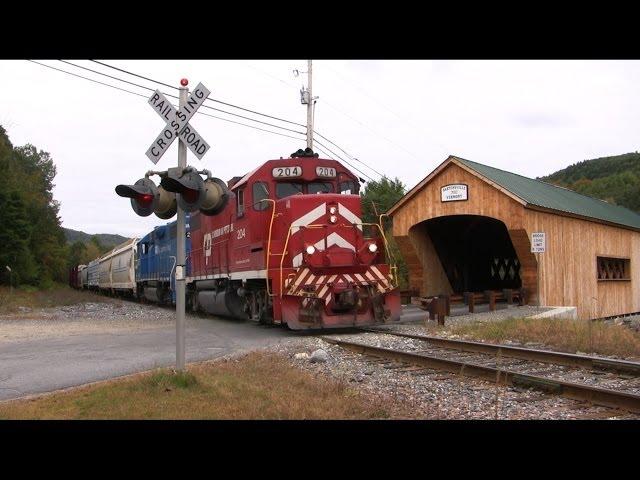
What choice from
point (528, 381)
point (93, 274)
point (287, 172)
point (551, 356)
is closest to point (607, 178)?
point (93, 274)

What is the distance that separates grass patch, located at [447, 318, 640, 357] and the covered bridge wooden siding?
6.52 metres

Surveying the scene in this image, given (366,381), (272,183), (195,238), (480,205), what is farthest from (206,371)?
(480,205)

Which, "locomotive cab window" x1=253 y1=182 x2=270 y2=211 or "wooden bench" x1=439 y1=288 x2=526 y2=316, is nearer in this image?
"locomotive cab window" x1=253 y1=182 x2=270 y2=211

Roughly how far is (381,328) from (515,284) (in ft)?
47.7

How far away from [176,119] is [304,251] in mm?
6711

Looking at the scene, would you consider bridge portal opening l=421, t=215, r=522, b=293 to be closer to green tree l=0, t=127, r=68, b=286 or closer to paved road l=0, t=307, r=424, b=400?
paved road l=0, t=307, r=424, b=400

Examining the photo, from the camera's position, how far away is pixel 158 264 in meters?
28.1

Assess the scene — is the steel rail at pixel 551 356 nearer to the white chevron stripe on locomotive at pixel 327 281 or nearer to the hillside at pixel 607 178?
the white chevron stripe on locomotive at pixel 327 281

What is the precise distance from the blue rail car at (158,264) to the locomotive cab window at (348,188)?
8.88m

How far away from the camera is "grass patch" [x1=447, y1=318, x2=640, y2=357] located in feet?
37.0

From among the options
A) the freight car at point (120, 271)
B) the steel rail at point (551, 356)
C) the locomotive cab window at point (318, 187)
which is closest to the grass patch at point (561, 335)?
the steel rail at point (551, 356)

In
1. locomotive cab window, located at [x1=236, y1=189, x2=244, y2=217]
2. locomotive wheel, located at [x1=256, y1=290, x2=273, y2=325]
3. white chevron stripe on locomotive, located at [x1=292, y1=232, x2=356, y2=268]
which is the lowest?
locomotive wheel, located at [x1=256, y1=290, x2=273, y2=325]

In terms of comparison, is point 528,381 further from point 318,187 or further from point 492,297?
point 492,297

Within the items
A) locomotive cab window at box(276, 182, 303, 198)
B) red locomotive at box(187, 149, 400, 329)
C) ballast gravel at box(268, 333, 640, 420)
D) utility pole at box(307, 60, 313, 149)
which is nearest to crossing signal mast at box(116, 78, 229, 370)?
ballast gravel at box(268, 333, 640, 420)
